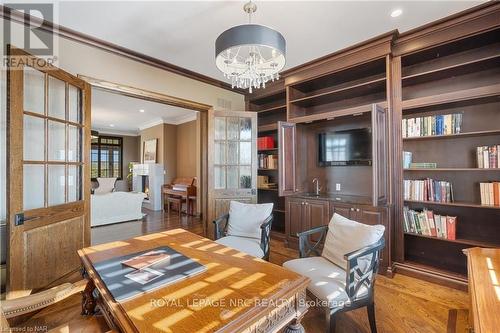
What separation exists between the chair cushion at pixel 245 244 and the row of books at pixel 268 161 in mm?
1881

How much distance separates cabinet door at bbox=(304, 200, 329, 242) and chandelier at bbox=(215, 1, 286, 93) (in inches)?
73.7

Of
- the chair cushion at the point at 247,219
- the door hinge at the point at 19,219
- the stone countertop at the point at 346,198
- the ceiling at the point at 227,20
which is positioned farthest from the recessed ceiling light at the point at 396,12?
the door hinge at the point at 19,219

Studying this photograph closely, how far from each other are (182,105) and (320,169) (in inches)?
95.4

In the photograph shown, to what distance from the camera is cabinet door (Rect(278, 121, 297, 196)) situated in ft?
11.4

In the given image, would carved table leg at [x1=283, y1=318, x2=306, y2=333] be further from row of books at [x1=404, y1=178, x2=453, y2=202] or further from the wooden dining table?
row of books at [x1=404, y1=178, x2=453, y2=202]

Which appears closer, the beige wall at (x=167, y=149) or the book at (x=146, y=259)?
the book at (x=146, y=259)

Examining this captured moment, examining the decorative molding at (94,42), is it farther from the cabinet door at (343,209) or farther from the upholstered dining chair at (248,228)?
the cabinet door at (343,209)

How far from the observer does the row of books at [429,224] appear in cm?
249

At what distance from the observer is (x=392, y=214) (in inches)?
109

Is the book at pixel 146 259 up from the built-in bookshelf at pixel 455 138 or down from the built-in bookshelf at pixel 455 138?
down

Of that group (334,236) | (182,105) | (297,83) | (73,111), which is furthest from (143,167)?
(334,236)

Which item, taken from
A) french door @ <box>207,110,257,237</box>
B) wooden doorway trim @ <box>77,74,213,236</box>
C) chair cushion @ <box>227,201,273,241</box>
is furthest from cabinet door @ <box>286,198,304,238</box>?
wooden doorway trim @ <box>77,74,213,236</box>

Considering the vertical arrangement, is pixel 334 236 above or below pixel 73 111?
below

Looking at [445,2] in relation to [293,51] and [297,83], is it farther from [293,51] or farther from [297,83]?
[297,83]
